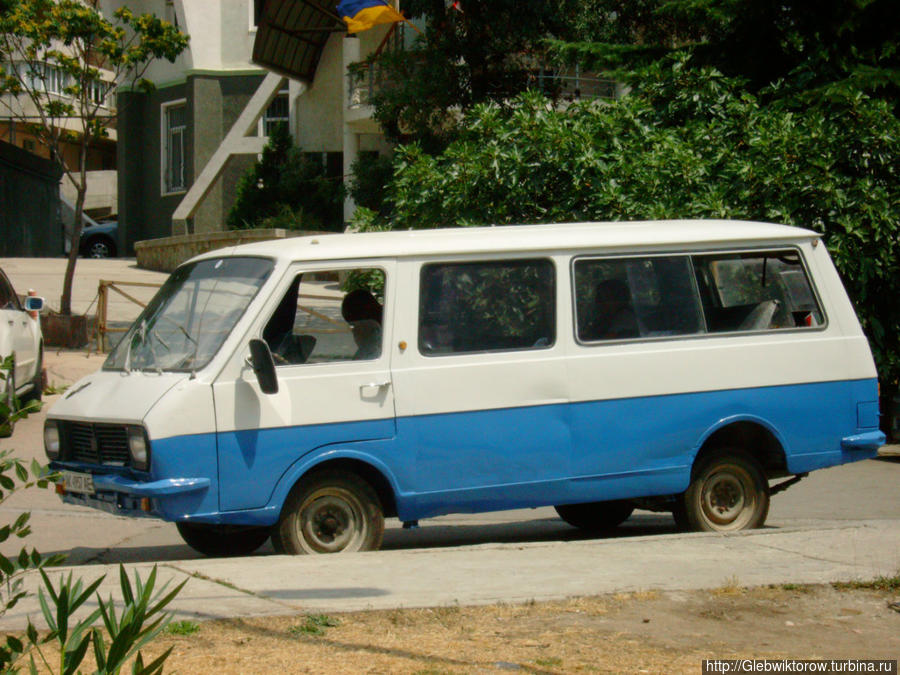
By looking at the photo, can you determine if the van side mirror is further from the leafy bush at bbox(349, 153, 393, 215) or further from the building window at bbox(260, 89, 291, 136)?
the building window at bbox(260, 89, 291, 136)

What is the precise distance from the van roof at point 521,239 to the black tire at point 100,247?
3535 centimetres

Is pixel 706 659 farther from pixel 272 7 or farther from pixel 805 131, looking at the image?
pixel 272 7

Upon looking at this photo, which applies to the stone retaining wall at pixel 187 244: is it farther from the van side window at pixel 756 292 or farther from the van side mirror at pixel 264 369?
the van side mirror at pixel 264 369

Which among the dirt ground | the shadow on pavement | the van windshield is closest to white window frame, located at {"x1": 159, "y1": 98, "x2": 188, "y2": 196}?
the shadow on pavement

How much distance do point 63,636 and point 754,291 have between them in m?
6.45

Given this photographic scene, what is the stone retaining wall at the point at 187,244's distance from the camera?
1133 inches

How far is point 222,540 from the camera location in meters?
8.10

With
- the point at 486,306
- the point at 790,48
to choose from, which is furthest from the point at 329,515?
the point at 790,48

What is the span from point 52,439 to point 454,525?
11.6 feet

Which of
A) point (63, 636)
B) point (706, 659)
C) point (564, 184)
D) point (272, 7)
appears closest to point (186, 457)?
point (706, 659)

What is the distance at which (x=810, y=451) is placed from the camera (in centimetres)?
843

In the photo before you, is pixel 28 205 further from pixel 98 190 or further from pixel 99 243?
pixel 98 190

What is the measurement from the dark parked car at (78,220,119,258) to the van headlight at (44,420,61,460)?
35525mm

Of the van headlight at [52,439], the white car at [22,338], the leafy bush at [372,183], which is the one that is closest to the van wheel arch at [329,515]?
the van headlight at [52,439]
